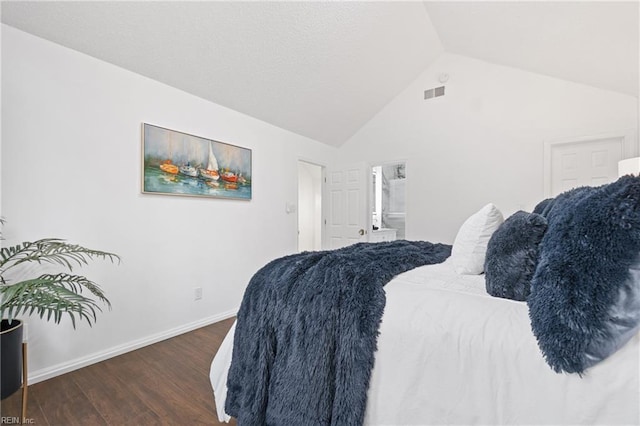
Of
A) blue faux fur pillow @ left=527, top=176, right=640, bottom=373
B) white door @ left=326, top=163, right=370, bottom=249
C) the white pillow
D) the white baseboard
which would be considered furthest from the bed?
white door @ left=326, top=163, right=370, bottom=249

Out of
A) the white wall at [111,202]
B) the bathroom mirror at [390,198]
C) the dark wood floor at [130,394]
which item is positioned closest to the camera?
the dark wood floor at [130,394]

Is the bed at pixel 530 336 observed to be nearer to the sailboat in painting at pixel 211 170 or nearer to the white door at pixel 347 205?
the sailboat in painting at pixel 211 170

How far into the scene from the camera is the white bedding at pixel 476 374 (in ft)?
2.51

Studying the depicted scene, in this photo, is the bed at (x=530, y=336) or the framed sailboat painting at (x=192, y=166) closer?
the bed at (x=530, y=336)

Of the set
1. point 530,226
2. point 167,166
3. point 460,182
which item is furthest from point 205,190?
point 460,182

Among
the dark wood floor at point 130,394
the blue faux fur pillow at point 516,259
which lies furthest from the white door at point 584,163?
the dark wood floor at point 130,394

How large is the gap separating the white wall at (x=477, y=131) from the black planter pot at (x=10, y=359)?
3.86 meters

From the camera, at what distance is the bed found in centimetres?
76

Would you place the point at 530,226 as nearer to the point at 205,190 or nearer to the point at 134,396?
the point at 134,396

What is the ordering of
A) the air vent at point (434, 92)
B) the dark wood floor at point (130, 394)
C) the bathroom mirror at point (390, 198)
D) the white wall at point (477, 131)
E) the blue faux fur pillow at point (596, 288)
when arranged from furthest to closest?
the bathroom mirror at point (390, 198), the air vent at point (434, 92), the white wall at point (477, 131), the dark wood floor at point (130, 394), the blue faux fur pillow at point (596, 288)

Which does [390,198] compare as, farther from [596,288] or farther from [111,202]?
[596,288]

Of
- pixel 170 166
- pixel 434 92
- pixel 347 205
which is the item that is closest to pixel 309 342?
pixel 170 166

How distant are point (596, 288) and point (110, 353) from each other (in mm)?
2902

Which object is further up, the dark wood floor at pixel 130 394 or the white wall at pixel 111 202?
the white wall at pixel 111 202
